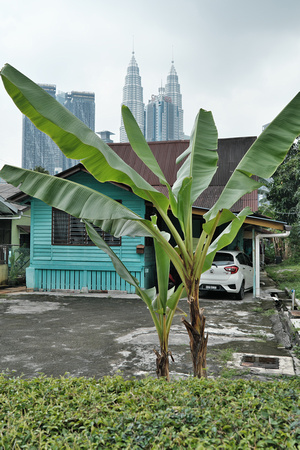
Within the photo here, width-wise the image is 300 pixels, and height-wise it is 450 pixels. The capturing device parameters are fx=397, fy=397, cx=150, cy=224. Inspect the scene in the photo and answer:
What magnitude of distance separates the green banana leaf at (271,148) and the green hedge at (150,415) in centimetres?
188

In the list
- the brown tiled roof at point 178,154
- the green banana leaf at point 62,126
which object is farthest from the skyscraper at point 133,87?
the green banana leaf at point 62,126

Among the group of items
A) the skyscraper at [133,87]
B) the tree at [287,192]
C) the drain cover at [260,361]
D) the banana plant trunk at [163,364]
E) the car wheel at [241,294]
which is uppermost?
the skyscraper at [133,87]

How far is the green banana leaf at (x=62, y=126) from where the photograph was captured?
357 cm

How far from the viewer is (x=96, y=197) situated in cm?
400

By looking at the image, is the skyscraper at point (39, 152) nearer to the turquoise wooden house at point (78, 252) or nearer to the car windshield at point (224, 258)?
the turquoise wooden house at point (78, 252)

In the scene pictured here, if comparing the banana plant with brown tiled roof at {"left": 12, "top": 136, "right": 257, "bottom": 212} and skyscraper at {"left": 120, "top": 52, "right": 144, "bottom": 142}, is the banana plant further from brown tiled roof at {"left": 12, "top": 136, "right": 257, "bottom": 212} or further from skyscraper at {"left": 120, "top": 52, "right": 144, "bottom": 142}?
skyscraper at {"left": 120, "top": 52, "right": 144, "bottom": 142}

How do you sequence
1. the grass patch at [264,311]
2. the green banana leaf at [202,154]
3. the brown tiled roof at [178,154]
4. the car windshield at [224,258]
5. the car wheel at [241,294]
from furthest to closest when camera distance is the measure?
1. the brown tiled roof at [178,154]
2. the car wheel at [241,294]
3. the car windshield at [224,258]
4. the grass patch at [264,311]
5. the green banana leaf at [202,154]

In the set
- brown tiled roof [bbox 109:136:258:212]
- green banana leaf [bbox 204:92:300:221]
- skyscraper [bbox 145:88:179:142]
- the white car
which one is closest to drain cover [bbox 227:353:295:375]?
green banana leaf [bbox 204:92:300:221]

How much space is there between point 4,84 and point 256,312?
9.19m

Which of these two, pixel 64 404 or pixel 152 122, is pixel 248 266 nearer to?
pixel 64 404

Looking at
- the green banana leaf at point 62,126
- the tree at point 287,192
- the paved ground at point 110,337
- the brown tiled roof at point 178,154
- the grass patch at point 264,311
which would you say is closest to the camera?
the green banana leaf at point 62,126

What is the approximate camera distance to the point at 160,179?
164 inches

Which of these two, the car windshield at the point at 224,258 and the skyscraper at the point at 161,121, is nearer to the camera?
the car windshield at the point at 224,258

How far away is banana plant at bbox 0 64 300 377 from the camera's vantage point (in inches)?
145
